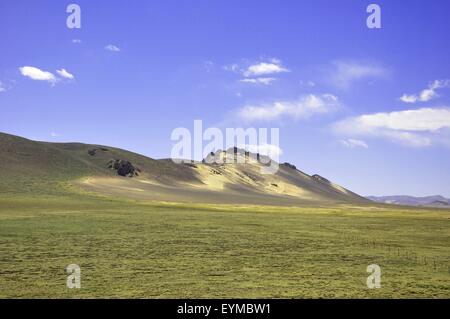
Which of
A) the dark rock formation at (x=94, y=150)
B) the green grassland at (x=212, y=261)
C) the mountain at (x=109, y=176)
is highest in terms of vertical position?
the dark rock formation at (x=94, y=150)

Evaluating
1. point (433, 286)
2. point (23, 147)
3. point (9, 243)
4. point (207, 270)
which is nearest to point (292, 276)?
point (207, 270)

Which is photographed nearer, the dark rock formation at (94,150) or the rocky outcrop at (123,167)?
the rocky outcrop at (123,167)

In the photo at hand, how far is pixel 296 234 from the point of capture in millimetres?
39281

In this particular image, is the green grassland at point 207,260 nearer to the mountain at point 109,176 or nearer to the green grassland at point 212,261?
the green grassland at point 212,261

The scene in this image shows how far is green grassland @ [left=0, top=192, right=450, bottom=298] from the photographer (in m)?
17.6

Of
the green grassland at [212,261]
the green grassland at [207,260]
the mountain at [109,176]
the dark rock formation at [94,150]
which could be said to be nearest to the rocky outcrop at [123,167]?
the mountain at [109,176]

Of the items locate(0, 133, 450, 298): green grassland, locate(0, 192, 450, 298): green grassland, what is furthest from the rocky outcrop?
locate(0, 192, 450, 298): green grassland

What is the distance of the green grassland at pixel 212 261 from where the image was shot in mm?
17625

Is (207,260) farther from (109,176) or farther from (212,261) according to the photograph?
(109,176)

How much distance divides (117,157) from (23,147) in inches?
1436

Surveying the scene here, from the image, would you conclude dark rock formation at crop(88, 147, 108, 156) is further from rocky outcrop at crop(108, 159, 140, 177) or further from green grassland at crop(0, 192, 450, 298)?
green grassland at crop(0, 192, 450, 298)

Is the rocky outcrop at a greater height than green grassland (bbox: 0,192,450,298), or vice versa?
the rocky outcrop
